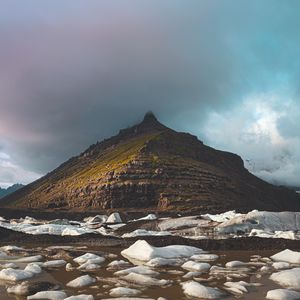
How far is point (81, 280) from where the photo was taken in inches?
490

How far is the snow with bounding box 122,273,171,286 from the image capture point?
488 inches

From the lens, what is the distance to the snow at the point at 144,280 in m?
12.4

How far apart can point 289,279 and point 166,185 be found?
133 m

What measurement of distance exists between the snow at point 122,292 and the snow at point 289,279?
4.29 m

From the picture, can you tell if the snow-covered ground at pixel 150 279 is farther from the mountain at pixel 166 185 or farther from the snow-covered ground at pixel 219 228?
the mountain at pixel 166 185

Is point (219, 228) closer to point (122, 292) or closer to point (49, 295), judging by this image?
point (122, 292)

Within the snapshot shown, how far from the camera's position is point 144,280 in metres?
12.7

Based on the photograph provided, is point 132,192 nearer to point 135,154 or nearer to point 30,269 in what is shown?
point 135,154

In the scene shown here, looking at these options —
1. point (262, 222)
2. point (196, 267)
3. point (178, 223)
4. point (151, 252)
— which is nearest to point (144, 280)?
point (196, 267)

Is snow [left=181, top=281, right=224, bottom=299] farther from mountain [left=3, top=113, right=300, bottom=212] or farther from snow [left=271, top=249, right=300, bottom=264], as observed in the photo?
mountain [left=3, top=113, right=300, bottom=212]

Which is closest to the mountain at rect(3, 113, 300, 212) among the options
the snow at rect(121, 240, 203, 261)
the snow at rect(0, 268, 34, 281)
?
the snow at rect(121, 240, 203, 261)

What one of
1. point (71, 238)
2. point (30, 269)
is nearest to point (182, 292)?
point (30, 269)

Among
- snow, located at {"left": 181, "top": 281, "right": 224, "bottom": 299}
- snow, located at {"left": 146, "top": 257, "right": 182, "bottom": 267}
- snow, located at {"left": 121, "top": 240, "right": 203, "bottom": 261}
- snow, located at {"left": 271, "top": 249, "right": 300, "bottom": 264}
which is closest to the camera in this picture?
snow, located at {"left": 181, "top": 281, "right": 224, "bottom": 299}

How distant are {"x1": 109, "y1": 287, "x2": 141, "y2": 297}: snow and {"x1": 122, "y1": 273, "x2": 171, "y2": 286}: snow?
1.21 metres
